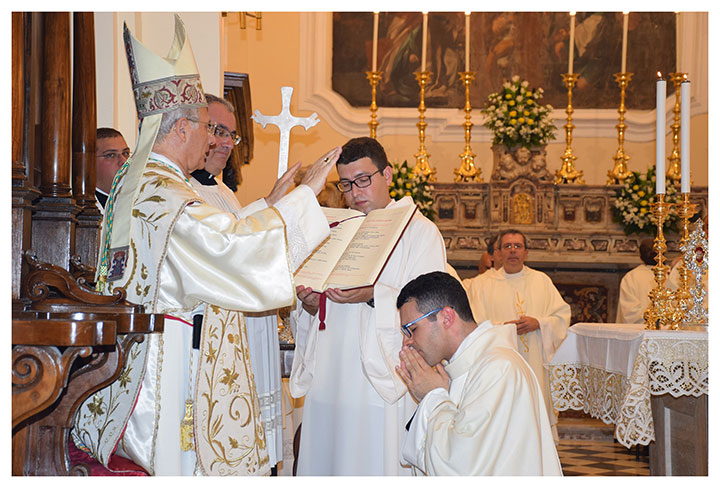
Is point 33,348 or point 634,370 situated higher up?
point 33,348

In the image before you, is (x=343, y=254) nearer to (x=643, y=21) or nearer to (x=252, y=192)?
(x=252, y=192)

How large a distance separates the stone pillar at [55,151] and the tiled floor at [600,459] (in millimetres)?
4751

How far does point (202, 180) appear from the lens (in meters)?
4.40

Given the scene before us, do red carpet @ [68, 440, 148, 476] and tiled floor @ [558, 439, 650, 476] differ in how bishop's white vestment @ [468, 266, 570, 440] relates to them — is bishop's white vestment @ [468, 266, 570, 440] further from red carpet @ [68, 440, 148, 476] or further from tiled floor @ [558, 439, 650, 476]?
red carpet @ [68, 440, 148, 476]

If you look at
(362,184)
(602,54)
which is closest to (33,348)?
(362,184)

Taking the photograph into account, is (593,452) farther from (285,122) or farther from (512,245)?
(285,122)

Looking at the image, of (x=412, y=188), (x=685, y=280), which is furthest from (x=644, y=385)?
(x=412, y=188)

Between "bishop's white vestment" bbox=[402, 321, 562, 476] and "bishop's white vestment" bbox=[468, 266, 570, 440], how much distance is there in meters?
4.70

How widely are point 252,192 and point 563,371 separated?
7798mm

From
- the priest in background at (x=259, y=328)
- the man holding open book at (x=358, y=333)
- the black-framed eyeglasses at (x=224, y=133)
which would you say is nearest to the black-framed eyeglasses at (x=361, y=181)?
the man holding open book at (x=358, y=333)

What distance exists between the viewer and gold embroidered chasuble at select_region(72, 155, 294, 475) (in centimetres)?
296

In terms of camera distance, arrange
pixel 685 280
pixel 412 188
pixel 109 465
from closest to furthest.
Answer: pixel 109 465
pixel 685 280
pixel 412 188

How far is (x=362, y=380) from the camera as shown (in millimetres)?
4113

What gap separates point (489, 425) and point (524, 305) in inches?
216
